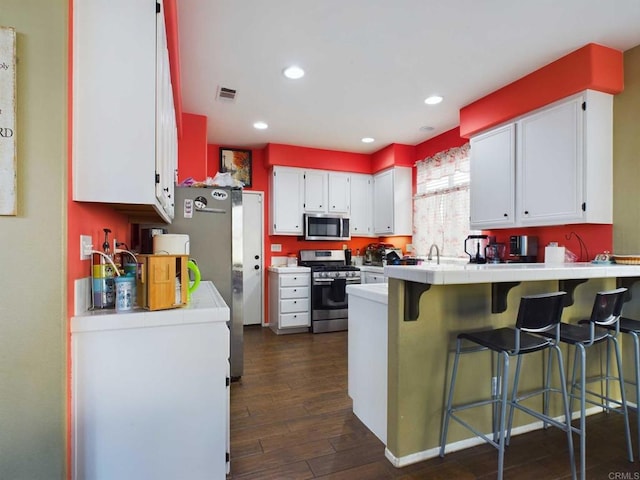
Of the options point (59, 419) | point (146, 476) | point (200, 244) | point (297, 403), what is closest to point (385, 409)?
point (297, 403)

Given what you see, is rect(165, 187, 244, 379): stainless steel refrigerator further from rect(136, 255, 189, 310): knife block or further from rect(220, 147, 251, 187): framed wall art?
rect(220, 147, 251, 187): framed wall art

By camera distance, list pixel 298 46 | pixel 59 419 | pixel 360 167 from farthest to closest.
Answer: pixel 360 167 → pixel 298 46 → pixel 59 419

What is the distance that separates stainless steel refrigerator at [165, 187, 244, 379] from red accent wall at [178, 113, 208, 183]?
1011 mm

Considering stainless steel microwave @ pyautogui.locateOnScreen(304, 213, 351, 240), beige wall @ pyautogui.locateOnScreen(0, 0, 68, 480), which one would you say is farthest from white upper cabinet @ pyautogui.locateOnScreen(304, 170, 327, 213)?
beige wall @ pyautogui.locateOnScreen(0, 0, 68, 480)

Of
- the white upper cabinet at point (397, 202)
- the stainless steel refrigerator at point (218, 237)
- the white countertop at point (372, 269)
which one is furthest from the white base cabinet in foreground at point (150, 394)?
the white upper cabinet at point (397, 202)

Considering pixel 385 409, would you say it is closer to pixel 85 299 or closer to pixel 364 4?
pixel 85 299

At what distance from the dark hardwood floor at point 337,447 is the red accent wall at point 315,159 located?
309cm

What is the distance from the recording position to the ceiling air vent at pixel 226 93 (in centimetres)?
315

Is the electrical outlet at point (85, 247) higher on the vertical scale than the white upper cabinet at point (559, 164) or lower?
lower

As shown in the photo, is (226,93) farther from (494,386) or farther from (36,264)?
(494,386)

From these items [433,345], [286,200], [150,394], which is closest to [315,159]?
[286,200]

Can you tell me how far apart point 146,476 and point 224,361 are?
49 centimetres

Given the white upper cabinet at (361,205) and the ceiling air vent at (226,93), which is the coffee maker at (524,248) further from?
the ceiling air vent at (226,93)

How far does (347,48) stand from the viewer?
8.18 ft
